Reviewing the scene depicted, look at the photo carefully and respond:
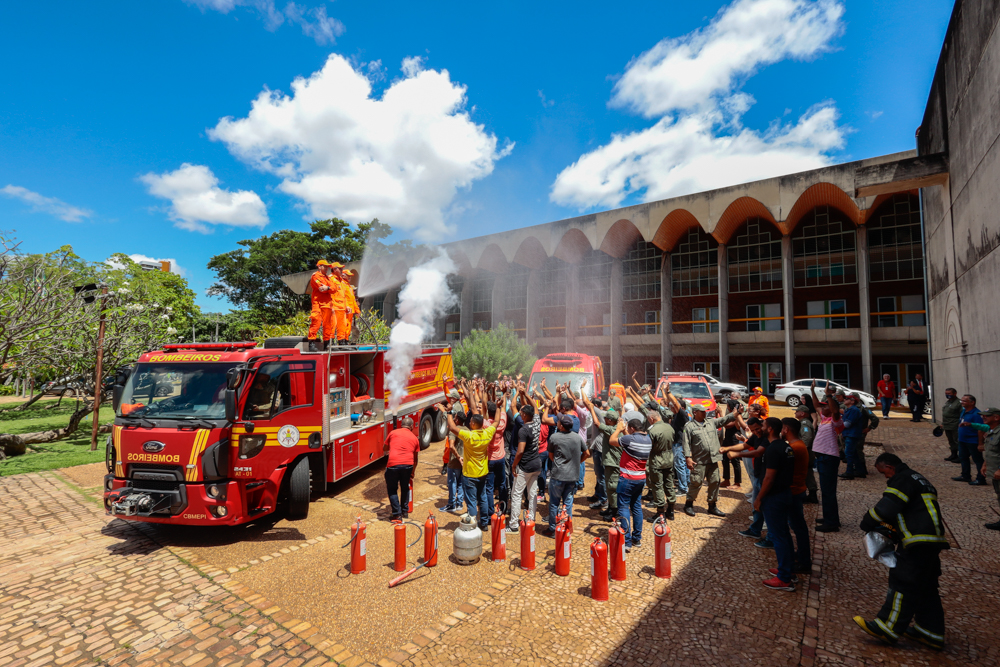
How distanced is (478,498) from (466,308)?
31567 millimetres

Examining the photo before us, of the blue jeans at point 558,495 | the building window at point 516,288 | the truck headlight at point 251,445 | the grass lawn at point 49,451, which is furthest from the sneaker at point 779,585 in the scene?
the building window at point 516,288

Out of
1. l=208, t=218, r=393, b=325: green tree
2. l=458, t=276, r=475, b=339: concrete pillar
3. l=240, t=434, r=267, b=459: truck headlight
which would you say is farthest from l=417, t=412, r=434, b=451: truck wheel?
l=208, t=218, r=393, b=325: green tree

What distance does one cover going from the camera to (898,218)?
24000 mm

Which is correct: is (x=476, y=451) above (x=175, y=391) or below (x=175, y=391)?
below

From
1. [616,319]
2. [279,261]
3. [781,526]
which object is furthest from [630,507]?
[279,261]

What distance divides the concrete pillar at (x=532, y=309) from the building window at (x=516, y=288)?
1206mm

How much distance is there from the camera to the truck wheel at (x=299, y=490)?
23.6ft

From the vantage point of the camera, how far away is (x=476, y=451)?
6.46 meters

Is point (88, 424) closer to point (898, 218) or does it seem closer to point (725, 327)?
point (725, 327)

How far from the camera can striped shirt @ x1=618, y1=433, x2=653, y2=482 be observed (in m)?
5.96

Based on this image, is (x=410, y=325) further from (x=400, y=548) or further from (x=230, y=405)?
(x=400, y=548)

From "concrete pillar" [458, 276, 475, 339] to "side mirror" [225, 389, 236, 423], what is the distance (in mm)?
31232

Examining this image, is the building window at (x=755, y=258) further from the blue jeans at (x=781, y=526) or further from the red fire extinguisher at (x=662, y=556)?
the red fire extinguisher at (x=662, y=556)

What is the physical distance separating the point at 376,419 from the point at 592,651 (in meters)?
6.95
